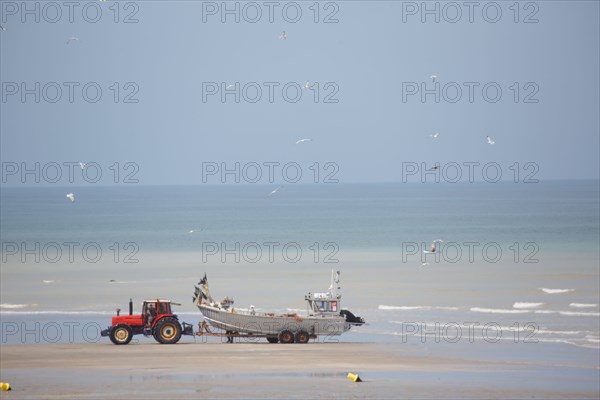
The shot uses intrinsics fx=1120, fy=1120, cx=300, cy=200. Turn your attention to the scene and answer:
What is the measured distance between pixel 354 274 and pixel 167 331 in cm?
2977

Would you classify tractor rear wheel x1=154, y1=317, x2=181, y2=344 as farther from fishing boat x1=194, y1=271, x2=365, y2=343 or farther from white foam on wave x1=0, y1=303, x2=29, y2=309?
white foam on wave x1=0, y1=303, x2=29, y2=309

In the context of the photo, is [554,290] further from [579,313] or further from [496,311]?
[579,313]

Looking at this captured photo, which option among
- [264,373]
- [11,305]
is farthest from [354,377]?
[11,305]

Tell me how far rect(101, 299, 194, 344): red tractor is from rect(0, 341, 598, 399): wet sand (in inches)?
15.2

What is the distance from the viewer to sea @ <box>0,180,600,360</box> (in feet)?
128

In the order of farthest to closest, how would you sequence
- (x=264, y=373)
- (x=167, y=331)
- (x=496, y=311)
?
1. (x=496, y=311)
2. (x=167, y=331)
3. (x=264, y=373)

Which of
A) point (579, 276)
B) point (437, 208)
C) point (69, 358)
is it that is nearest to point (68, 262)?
point (579, 276)

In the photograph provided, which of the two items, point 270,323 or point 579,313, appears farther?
point 579,313

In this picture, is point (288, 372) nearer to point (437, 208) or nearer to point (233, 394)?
point (233, 394)

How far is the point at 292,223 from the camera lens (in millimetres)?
132625

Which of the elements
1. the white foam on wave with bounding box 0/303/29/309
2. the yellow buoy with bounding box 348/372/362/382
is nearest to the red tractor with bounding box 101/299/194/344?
the yellow buoy with bounding box 348/372/362/382

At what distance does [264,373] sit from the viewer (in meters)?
28.9

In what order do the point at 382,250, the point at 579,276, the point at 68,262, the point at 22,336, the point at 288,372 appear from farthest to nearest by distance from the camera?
the point at 382,250 → the point at 68,262 → the point at 579,276 → the point at 22,336 → the point at 288,372

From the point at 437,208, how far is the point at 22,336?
134639 mm
